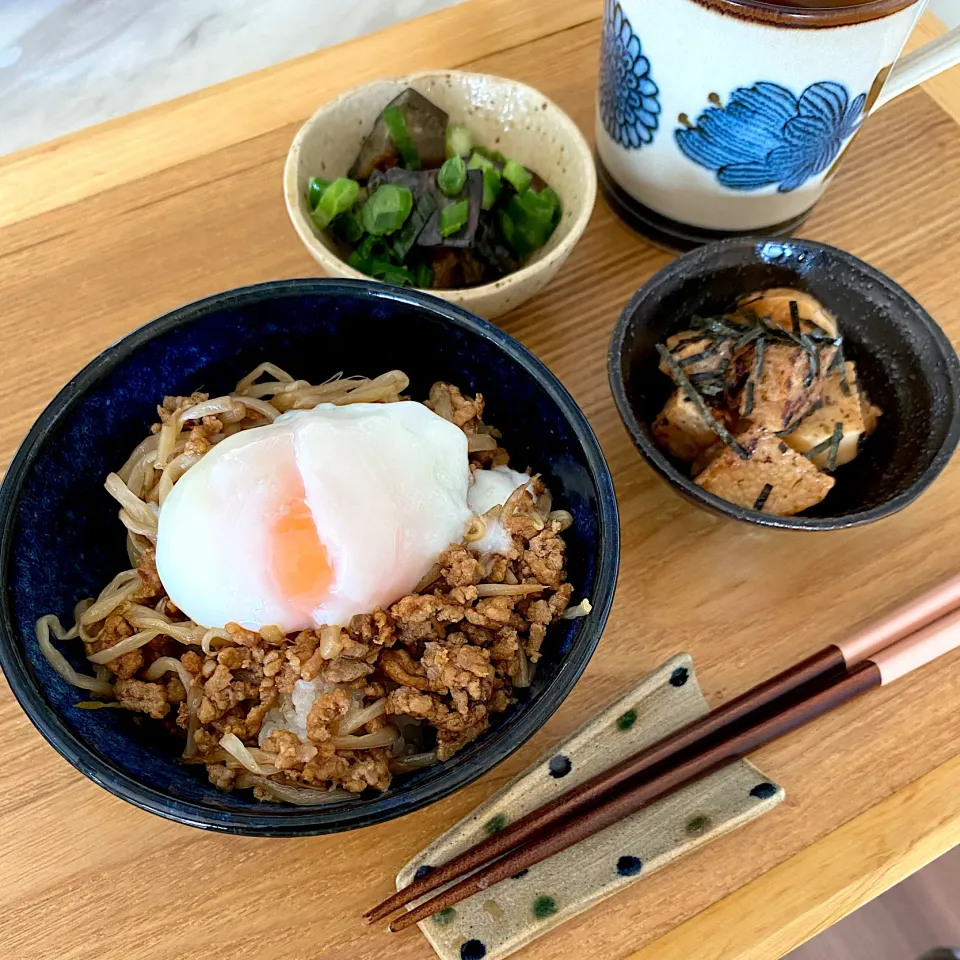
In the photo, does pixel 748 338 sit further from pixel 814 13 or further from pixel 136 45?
pixel 136 45

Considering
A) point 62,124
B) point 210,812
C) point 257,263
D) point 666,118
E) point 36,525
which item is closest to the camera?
point 210,812

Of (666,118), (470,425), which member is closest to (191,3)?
(666,118)

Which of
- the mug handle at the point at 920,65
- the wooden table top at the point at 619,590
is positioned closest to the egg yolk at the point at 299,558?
the wooden table top at the point at 619,590

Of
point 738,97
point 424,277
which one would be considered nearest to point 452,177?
point 424,277

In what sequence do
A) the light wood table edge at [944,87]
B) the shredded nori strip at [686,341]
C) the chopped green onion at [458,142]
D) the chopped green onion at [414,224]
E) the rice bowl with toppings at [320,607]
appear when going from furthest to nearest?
the light wood table edge at [944,87], the chopped green onion at [458,142], the chopped green onion at [414,224], the shredded nori strip at [686,341], the rice bowl with toppings at [320,607]

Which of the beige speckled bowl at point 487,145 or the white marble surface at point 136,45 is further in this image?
the white marble surface at point 136,45

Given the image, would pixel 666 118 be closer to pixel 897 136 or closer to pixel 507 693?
pixel 897 136

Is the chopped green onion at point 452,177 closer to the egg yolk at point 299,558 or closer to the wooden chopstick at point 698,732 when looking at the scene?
the egg yolk at point 299,558
